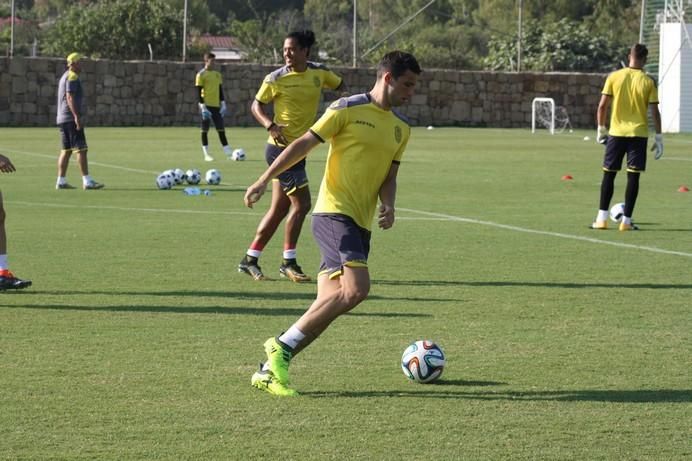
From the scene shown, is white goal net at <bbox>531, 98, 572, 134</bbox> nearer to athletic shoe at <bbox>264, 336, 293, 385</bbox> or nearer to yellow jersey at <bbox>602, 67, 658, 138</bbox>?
yellow jersey at <bbox>602, 67, 658, 138</bbox>

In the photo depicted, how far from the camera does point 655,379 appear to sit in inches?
305

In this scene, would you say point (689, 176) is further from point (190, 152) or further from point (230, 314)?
point (230, 314)

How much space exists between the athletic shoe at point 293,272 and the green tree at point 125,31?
45322 millimetres

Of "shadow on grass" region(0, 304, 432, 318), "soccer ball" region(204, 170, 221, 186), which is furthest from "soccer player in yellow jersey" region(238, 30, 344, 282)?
"soccer ball" region(204, 170, 221, 186)

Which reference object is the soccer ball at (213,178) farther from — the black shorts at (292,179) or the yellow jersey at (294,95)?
the black shorts at (292,179)

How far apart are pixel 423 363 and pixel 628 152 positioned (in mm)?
9213

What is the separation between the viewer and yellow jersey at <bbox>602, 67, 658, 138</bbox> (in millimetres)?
15805

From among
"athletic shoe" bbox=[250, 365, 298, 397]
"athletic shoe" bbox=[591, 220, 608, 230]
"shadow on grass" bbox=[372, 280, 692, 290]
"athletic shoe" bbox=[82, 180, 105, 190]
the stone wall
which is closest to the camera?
"athletic shoe" bbox=[250, 365, 298, 397]

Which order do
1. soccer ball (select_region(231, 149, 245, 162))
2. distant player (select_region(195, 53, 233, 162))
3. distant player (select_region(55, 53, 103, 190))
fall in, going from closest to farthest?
distant player (select_region(55, 53, 103, 190))
soccer ball (select_region(231, 149, 245, 162))
distant player (select_region(195, 53, 233, 162))

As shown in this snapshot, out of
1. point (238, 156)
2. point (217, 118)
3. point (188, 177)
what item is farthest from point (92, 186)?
point (217, 118)

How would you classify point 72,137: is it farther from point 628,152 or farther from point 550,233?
point 628,152

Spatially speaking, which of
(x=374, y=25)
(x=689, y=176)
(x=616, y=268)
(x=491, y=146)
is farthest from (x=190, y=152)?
(x=374, y=25)

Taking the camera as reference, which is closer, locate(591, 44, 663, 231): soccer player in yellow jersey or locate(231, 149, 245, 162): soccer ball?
locate(591, 44, 663, 231): soccer player in yellow jersey

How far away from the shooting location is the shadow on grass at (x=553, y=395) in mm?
7230
